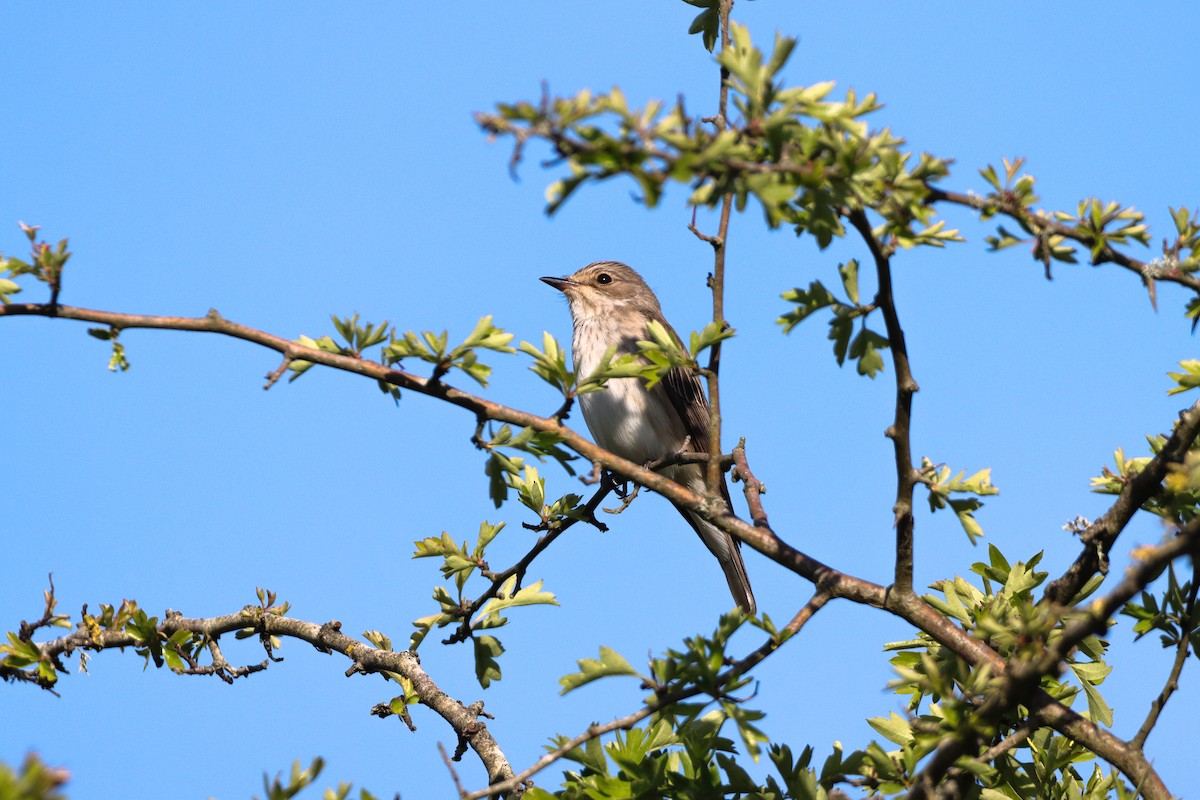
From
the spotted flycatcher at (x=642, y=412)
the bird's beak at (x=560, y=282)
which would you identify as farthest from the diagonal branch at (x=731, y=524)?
the bird's beak at (x=560, y=282)

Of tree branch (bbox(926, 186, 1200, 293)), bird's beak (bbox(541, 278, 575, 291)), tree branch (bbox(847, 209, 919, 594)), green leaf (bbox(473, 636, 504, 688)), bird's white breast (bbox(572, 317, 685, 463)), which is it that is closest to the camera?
tree branch (bbox(926, 186, 1200, 293))

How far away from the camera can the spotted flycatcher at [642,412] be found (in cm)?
929

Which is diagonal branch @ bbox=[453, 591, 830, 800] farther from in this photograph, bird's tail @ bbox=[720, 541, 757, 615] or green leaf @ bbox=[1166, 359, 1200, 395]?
bird's tail @ bbox=[720, 541, 757, 615]

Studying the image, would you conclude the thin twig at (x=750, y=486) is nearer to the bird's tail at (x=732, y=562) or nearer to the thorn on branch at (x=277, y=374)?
the thorn on branch at (x=277, y=374)

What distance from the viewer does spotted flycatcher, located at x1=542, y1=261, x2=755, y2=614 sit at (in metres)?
9.29

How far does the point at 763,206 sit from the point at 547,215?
560 millimetres

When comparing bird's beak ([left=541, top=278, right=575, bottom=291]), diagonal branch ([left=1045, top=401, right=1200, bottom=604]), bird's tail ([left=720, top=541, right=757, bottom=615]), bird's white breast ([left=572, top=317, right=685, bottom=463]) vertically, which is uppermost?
bird's beak ([left=541, top=278, right=575, bottom=291])

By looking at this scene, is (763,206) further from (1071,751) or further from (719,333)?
(1071,751)

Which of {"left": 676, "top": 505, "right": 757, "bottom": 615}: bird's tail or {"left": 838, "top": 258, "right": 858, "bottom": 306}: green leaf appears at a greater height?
{"left": 676, "top": 505, "right": 757, "bottom": 615}: bird's tail

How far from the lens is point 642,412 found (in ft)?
30.5

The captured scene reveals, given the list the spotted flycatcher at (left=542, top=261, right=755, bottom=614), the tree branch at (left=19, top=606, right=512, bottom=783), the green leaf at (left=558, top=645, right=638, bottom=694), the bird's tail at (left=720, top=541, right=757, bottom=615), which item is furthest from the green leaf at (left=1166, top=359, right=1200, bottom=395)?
the bird's tail at (left=720, top=541, right=757, bottom=615)

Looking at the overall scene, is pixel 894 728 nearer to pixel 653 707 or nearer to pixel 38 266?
pixel 653 707

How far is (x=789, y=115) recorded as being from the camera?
3.08 meters

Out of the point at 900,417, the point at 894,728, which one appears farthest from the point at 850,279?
the point at 894,728
